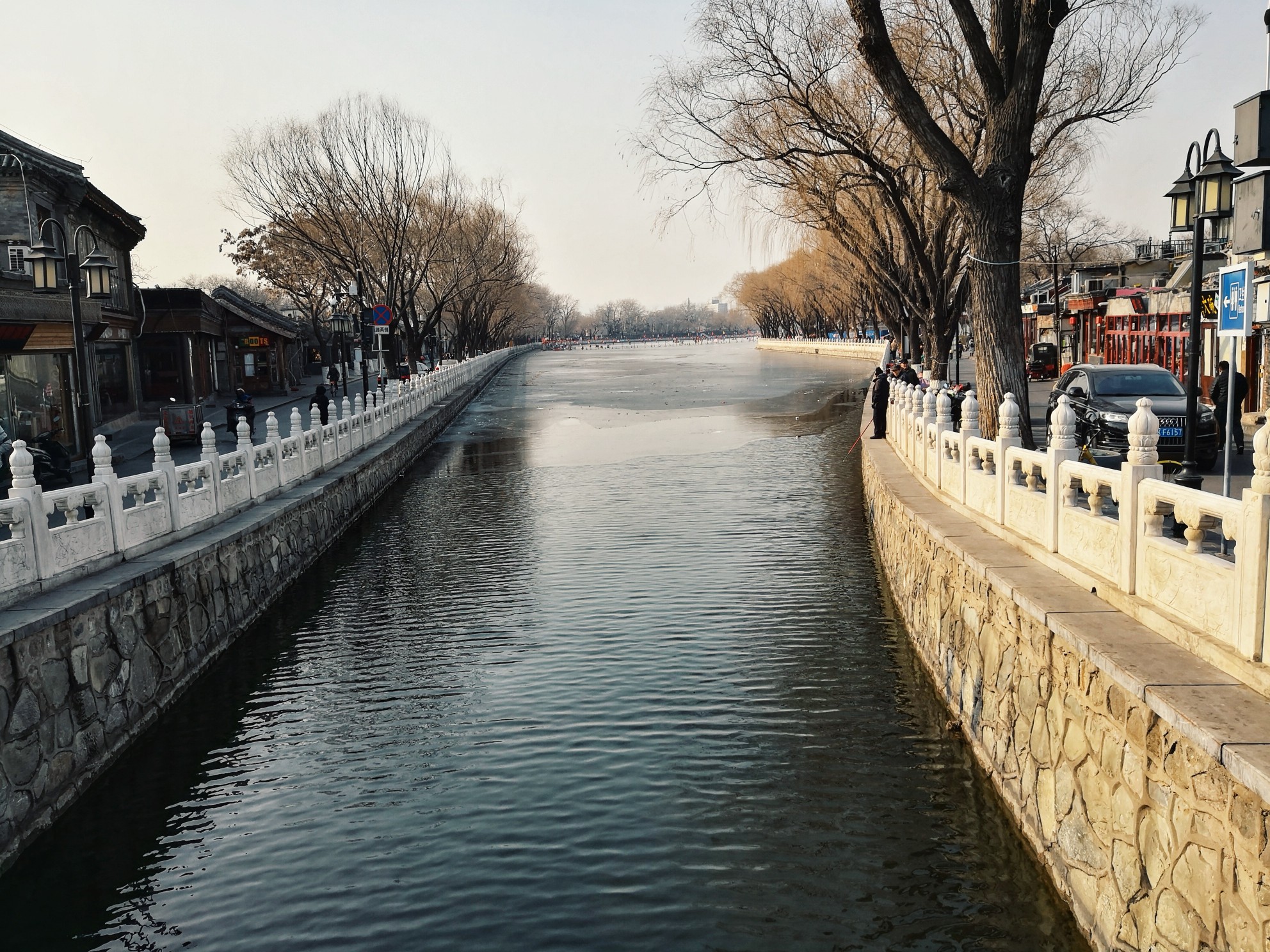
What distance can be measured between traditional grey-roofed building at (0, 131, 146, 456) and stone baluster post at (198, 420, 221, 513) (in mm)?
6589

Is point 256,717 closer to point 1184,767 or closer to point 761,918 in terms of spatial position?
point 761,918

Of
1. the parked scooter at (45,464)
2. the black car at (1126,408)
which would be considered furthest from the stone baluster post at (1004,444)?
the parked scooter at (45,464)

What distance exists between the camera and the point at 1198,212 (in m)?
11.1

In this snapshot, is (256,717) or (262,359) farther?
(262,359)

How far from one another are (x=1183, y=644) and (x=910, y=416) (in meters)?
10.7

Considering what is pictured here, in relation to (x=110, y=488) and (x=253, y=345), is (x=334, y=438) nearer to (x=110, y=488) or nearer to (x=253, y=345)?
(x=110, y=488)

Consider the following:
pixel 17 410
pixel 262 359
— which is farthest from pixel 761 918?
pixel 262 359

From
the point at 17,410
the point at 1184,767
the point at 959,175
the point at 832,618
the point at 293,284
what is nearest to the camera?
the point at 1184,767

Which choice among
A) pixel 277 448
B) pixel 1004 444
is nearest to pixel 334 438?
pixel 277 448

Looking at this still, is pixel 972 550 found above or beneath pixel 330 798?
above

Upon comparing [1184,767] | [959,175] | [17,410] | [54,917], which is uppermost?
[959,175]

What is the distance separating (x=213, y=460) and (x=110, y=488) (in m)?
2.99

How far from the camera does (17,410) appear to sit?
2002 centimetres

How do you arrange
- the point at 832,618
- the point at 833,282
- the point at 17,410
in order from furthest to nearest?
the point at 833,282, the point at 17,410, the point at 832,618
